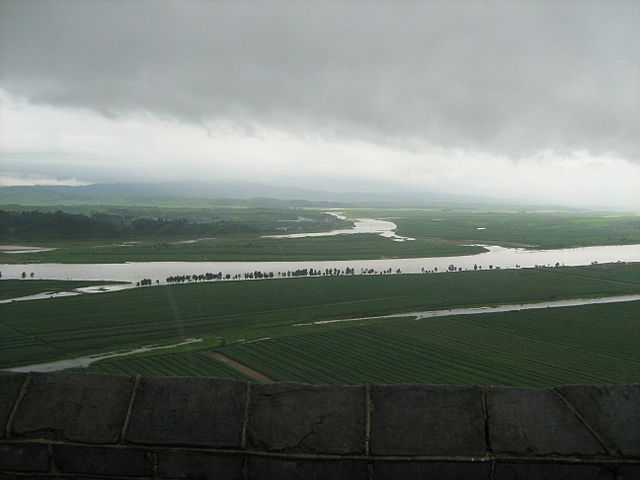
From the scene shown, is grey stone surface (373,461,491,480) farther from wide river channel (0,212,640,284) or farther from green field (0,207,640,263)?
green field (0,207,640,263)

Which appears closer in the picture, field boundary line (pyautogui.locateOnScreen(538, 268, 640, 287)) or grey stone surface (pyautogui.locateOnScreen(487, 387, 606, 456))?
grey stone surface (pyautogui.locateOnScreen(487, 387, 606, 456))

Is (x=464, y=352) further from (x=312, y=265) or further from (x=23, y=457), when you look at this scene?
(x=312, y=265)

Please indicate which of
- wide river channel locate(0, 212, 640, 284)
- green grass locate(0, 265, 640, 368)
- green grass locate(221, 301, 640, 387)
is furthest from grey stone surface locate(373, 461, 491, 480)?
wide river channel locate(0, 212, 640, 284)

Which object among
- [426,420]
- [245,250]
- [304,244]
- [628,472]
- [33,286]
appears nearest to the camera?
[628,472]

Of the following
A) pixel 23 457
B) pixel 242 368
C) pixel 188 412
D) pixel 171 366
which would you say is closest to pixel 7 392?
pixel 23 457

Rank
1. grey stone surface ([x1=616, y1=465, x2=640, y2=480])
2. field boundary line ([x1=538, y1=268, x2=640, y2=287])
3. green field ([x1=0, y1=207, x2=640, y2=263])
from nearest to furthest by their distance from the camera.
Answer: grey stone surface ([x1=616, y1=465, x2=640, y2=480]) < field boundary line ([x1=538, y1=268, x2=640, y2=287]) < green field ([x1=0, y1=207, x2=640, y2=263])

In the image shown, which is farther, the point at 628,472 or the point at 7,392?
the point at 7,392
